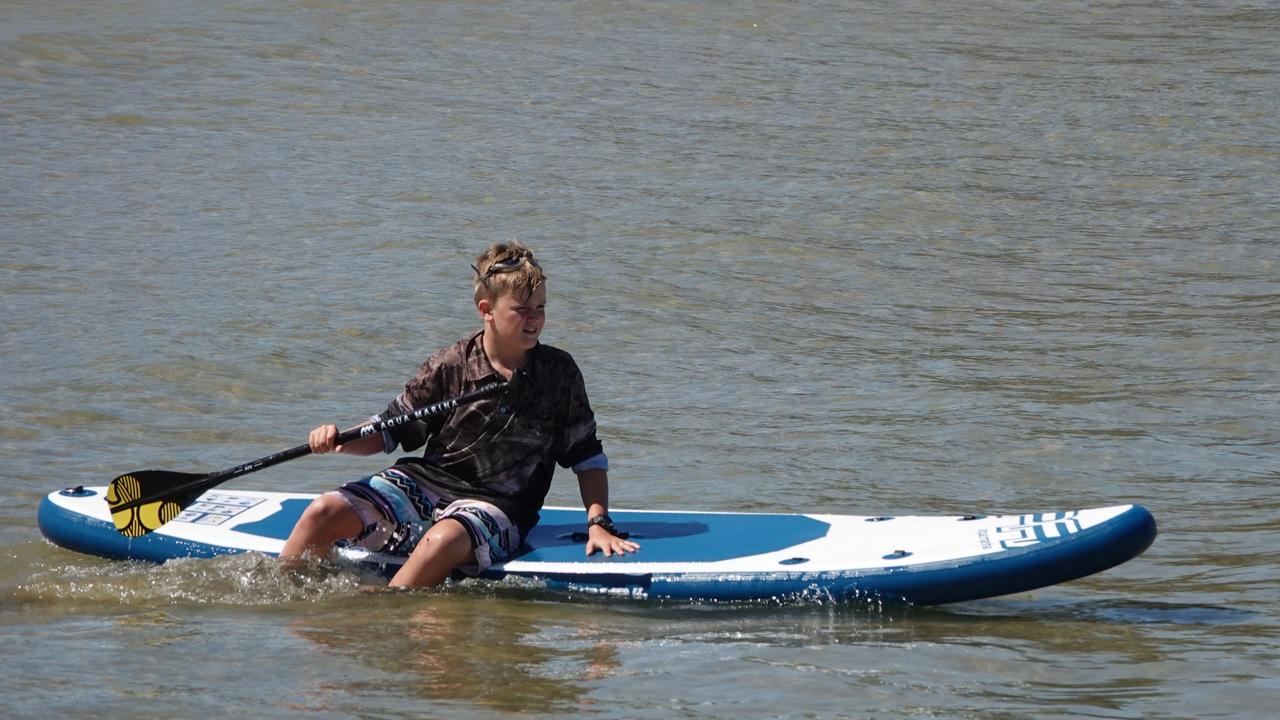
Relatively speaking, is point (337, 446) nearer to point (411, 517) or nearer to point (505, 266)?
point (411, 517)

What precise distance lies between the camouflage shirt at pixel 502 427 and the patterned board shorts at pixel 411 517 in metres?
0.05

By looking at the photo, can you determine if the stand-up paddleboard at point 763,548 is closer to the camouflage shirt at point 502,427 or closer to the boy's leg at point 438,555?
the boy's leg at point 438,555

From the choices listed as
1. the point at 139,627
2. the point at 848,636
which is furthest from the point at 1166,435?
the point at 139,627

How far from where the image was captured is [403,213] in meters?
11.3

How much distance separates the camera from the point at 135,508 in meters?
5.27

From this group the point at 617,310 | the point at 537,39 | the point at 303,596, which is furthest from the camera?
the point at 537,39

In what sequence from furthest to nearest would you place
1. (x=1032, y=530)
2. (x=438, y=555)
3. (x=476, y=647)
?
1. (x=438, y=555)
2. (x=1032, y=530)
3. (x=476, y=647)

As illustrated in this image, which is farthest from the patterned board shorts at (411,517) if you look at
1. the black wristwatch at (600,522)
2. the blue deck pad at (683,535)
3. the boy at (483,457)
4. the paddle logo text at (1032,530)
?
the paddle logo text at (1032,530)

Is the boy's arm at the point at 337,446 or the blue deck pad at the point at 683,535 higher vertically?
the boy's arm at the point at 337,446

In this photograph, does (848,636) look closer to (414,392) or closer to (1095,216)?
(414,392)

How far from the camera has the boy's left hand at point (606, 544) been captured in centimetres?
485

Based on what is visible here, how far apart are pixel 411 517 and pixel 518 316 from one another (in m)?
0.72

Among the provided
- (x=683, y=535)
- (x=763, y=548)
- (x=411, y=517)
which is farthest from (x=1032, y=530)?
(x=411, y=517)

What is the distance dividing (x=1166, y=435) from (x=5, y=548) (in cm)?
454
